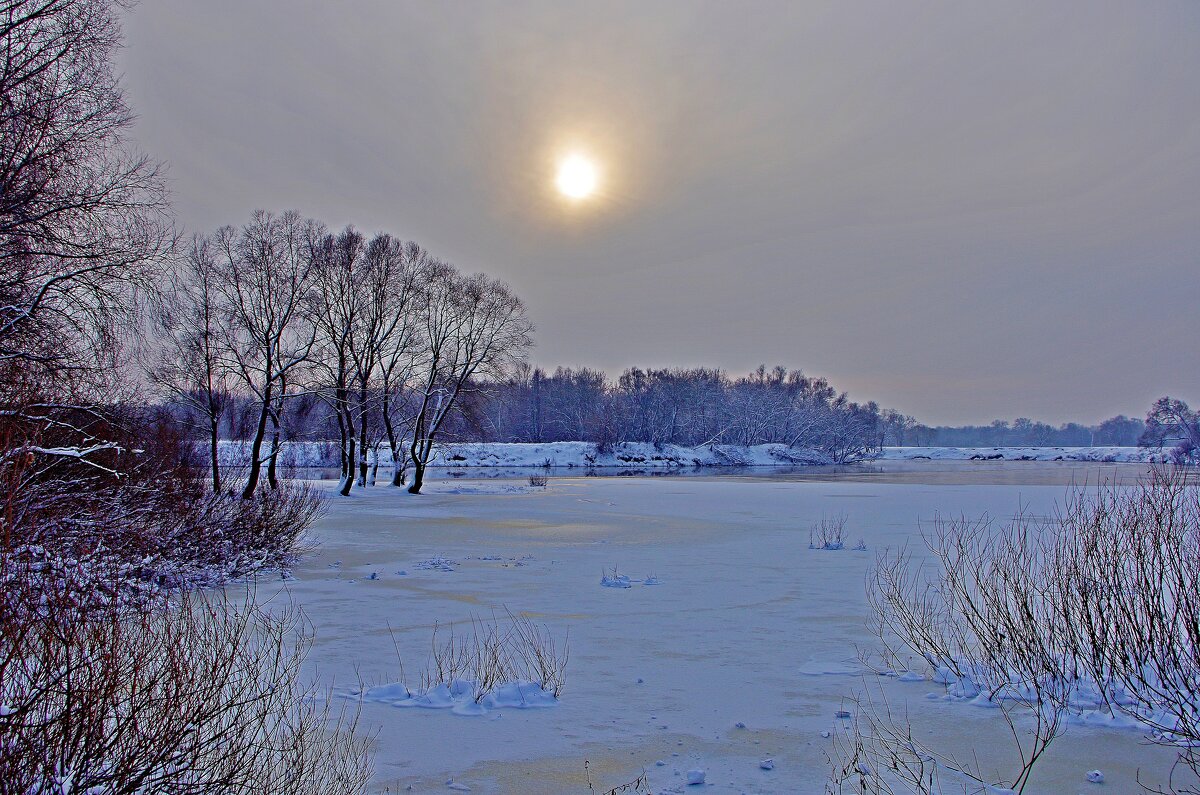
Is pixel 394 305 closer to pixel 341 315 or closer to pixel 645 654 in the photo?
pixel 341 315

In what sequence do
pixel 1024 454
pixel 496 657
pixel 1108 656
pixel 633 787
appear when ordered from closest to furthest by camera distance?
pixel 633 787 < pixel 1108 656 < pixel 496 657 < pixel 1024 454

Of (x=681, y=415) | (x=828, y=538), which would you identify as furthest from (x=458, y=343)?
(x=681, y=415)

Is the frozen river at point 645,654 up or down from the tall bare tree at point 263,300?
down

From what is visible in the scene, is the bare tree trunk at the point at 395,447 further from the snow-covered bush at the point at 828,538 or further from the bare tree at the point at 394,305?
the snow-covered bush at the point at 828,538

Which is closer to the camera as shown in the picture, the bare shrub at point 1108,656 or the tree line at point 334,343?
the bare shrub at point 1108,656

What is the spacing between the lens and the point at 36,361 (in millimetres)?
11188

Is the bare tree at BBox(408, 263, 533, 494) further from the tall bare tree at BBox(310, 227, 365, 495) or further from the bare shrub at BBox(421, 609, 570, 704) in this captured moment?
the bare shrub at BBox(421, 609, 570, 704)

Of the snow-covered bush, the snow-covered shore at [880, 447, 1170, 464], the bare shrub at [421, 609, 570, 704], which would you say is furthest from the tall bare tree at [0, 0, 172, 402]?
the snow-covered shore at [880, 447, 1170, 464]

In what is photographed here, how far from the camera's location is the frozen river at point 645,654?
601 centimetres

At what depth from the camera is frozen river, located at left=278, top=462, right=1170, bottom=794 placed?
601 centimetres

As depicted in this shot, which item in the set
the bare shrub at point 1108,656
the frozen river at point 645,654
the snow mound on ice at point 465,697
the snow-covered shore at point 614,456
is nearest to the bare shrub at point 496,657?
the snow mound on ice at point 465,697

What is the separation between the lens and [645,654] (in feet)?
30.1

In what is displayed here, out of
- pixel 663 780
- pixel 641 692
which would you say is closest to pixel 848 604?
pixel 641 692

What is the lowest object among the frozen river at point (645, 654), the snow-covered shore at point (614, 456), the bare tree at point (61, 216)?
the frozen river at point (645, 654)
